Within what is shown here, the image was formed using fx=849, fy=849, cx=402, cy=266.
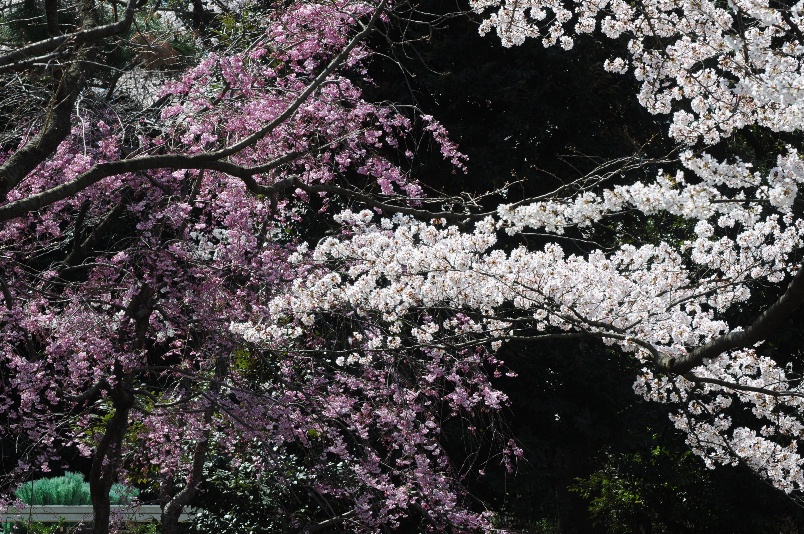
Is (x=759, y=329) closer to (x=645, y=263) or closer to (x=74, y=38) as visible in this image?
(x=645, y=263)

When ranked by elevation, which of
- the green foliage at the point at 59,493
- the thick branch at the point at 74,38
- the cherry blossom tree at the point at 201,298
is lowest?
the green foliage at the point at 59,493

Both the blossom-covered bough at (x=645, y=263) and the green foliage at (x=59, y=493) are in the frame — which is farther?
the green foliage at (x=59, y=493)

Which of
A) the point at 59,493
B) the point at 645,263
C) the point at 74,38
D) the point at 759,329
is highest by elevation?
the point at 74,38

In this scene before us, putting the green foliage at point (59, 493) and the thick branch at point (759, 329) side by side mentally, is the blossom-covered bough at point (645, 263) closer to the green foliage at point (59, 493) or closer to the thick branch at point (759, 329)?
the thick branch at point (759, 329)

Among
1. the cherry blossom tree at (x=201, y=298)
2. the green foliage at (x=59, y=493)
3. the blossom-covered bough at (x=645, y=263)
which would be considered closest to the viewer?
the blossom-covered bough at (x=645, y=263)

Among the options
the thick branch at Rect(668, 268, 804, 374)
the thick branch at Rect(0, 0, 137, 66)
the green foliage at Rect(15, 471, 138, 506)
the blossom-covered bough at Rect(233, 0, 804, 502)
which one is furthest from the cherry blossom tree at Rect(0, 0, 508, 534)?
the green foliage at Rect(15, 471, 138, 506)

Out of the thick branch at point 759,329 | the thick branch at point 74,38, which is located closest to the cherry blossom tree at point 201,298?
the thick branch at point 74,38

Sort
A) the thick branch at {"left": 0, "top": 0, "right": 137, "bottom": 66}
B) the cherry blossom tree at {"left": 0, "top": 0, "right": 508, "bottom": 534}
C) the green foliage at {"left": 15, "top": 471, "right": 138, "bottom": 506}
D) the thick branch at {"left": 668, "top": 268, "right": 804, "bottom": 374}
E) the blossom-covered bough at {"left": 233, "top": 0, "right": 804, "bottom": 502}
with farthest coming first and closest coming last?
the green foliage at {"left": 15, "top": 471, "right": 138, "bottom": 506}, the cherry blossom tree at {"left": 0, "top": 0, "right": 508, "bottom": 534}, the thick branch at {"left": 0, "top": 0, "right": 137, "bottom": 66}, the blossom-covered bough at {"left": 233, "top": 0, "right": 804, "bottom": 502}, the thick branch at {"left": 668, "top": 268, "right": 804, "bottom": 374}

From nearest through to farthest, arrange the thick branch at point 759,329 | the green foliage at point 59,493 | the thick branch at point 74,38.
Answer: the thick branch at point 759,329, the thick branch at point 74,38, the green foliage at point 59,493

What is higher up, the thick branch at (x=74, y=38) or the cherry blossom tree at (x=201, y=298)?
the thick branch at (x=74, y=38)

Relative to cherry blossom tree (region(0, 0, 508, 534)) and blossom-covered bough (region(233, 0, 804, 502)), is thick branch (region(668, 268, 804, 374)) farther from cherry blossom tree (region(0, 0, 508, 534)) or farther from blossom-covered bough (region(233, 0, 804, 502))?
cherry blossom tree (region(0, 0, 508, 534))

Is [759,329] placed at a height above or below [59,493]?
above

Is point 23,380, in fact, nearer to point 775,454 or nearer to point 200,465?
point 200,465

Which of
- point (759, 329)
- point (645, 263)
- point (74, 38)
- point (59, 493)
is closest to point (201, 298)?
point (74, 38)
